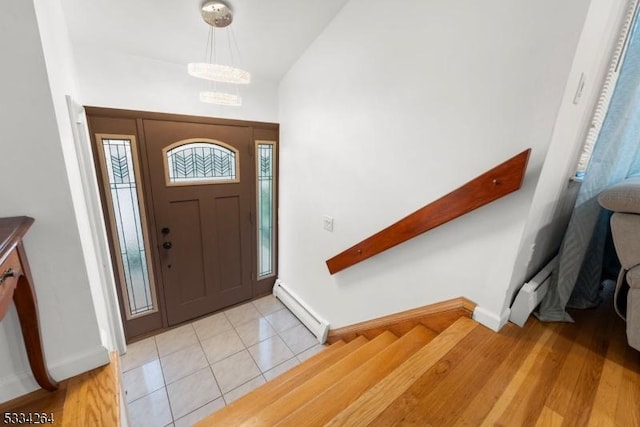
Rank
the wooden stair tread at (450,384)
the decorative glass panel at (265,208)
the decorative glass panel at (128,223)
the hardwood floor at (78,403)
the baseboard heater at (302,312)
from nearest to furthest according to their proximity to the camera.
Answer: the hardwood floor at (78,403), the wooden stair tread at (450,384), the decorative glass panel at (128,223), the baseboard heater at (302,312), the decorative glass panel at (265,208)

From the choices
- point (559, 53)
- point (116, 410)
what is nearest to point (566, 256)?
point (559, 53)

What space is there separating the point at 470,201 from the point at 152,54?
2.28 meters

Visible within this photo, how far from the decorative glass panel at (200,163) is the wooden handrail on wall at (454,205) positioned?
142cm

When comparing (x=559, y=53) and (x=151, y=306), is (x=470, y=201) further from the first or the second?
(x=151, y=306)

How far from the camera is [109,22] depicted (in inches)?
60.8

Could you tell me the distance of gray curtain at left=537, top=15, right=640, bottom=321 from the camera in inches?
46.8

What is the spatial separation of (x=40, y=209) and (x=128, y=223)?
147 centimetres

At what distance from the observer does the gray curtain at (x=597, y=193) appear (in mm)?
1188

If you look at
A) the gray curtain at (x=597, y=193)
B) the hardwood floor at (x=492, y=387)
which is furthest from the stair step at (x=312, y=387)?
the gray curtain at (x=597, y=193)

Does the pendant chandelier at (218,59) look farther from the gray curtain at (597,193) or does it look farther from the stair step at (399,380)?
the gray curtain at (597,193)

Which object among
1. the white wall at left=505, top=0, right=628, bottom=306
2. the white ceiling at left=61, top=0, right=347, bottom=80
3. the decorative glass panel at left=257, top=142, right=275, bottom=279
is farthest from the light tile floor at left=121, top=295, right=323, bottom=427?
the white ceiling at left=61, top=0, right=347, bottom=80

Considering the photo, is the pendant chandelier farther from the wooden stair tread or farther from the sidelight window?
the wooden stair tread

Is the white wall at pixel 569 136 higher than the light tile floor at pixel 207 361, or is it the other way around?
the white wall at pixel 569 136

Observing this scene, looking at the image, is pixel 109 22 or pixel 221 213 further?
pixel 221 213
